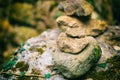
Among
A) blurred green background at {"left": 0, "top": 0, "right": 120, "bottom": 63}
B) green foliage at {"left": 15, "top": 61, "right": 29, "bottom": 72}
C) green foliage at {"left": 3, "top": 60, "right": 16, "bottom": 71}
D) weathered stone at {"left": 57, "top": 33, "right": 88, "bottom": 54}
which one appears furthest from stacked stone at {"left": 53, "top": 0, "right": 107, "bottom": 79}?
blurred green background at {"left": 0, "top": 0, "right": 120, "bottom": 63}

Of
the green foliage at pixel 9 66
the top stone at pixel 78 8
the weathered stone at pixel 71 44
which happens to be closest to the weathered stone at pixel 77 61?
the weathered stone at pixel 71 44

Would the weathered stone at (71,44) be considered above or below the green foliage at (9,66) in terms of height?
above

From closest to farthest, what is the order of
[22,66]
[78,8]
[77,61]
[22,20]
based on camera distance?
[77,61] < [78,8] < [22,66] < [22,20]

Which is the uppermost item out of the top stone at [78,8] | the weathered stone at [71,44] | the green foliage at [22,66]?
the top stone at [78,8]

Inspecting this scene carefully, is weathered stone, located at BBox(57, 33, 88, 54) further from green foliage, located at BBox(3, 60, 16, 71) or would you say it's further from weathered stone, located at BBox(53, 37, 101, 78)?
green foliage, located at BBox(3, 60, 16, 71)

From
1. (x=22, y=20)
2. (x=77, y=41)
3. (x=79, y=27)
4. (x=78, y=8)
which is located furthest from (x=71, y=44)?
(x=22, y=20)

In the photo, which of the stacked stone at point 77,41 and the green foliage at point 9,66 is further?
the green foliage at point 9,66

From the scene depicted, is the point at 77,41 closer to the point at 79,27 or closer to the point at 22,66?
the point at 79,27

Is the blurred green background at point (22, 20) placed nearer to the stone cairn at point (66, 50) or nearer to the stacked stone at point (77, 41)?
the stone cairn at point (66, 50)
